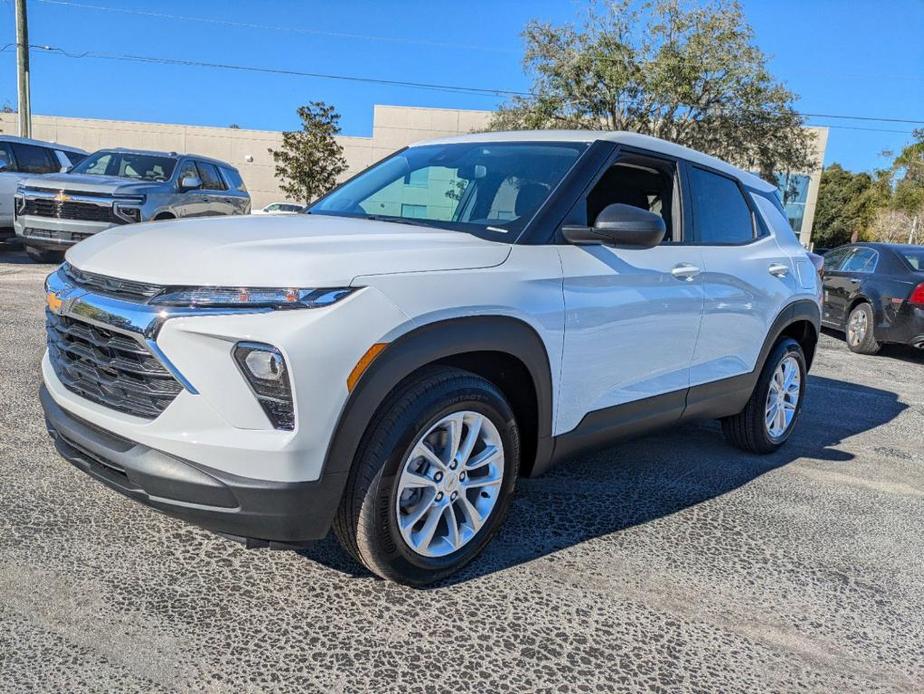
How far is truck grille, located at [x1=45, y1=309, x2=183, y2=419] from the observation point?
92.8 inches

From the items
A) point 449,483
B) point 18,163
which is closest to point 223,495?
point 449,483

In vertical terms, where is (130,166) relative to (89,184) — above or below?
above

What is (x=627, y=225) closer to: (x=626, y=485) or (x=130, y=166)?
(x=626, y=485)

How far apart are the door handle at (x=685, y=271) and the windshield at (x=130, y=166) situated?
9.48 meters

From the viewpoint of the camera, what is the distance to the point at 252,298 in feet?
7.48

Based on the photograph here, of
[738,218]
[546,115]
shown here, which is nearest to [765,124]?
[546,115]

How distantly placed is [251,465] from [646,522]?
2.12 metres

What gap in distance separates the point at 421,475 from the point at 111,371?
1.14m

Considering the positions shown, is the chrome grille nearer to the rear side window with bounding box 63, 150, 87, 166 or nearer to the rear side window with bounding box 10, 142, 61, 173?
the rear side window with bounding box 10, 142, 61, 173

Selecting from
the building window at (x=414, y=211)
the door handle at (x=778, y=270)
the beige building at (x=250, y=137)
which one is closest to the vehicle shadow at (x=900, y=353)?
the door handle at (x=778, y=270)

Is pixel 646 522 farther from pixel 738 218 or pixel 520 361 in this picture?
pixel 738 218

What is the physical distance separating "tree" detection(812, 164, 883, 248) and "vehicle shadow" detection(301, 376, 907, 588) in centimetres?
5828

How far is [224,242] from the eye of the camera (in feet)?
8.29

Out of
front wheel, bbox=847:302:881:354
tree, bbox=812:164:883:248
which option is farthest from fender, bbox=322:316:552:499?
tree, bbox=812:164:883:248
